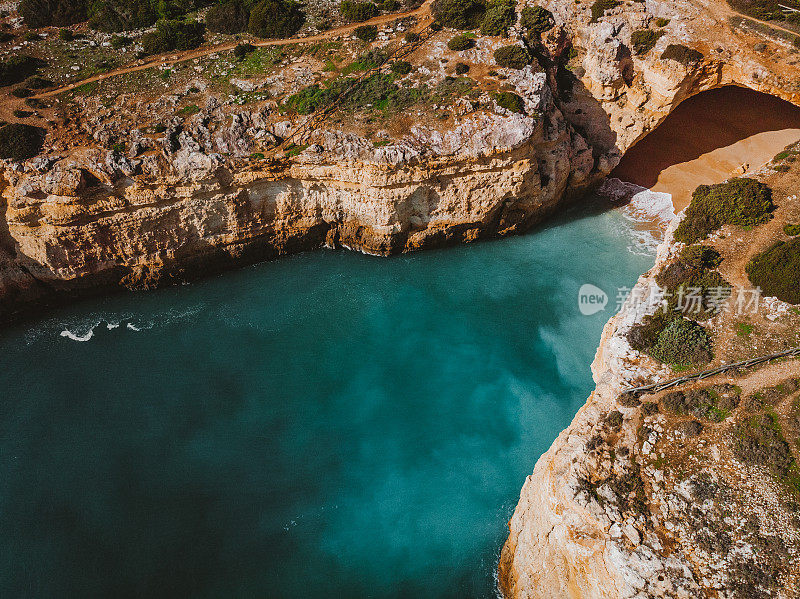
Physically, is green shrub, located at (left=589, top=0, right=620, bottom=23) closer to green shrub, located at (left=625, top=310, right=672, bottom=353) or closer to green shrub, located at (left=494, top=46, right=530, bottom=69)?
green shrub, located at (left=494, top=46, right=530, bottom=69)

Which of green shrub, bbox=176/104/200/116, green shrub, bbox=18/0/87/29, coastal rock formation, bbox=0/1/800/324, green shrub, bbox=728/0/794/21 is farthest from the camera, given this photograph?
green shrub, bbox=18/0/87/29

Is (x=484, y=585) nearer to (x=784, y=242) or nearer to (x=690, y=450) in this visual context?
(x=690, y=450)

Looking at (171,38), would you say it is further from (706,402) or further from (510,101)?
(706,402)

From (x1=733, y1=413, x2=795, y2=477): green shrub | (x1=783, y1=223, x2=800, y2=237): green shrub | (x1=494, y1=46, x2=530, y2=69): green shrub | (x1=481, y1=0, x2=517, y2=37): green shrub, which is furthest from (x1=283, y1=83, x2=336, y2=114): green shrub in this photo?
(x1=733, y1=413, x2=795, y2=477): green shrub

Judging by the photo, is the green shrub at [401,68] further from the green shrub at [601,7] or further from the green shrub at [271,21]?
the green shrub at [601,7]

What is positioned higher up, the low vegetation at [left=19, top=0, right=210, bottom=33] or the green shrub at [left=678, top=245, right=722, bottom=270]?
the low vegetation at [left=19, top=0, right=210, bottom=33]

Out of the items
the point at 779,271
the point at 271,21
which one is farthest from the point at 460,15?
the point at 779,271
